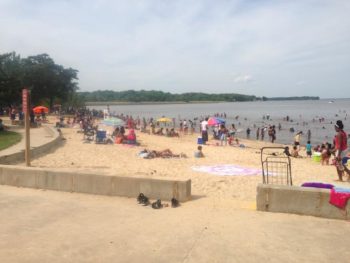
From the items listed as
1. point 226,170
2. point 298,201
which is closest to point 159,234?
point 298,201

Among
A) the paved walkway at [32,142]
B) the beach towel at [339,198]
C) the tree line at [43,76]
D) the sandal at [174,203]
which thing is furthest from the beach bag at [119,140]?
the tree line at [43,76]

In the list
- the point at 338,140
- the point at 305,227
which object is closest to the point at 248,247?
the point at 305,227

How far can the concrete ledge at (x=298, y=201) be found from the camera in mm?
5660

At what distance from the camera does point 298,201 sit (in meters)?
5.82

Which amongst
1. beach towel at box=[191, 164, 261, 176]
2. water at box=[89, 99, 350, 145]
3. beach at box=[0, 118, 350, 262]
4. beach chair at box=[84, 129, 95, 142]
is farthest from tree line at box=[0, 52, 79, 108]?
beach at box=[0, 118, 350, 262]

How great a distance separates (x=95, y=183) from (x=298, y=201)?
11.7ft

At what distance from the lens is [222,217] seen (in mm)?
5656

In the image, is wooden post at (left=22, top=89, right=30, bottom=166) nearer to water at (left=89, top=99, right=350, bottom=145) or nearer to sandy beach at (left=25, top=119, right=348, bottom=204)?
sandy beach at (left=25, top=119, right=348, bottom=204)

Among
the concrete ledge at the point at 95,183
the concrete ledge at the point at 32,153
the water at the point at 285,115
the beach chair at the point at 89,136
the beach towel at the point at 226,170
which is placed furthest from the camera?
the water at the point at 285,115

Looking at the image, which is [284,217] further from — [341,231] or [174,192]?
[174,192]

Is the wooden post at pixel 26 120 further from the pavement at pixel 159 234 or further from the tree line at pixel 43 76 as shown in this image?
the tree line at pixel 43 76

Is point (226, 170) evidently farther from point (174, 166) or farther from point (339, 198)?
point (339, 198)

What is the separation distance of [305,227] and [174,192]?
89.6 inches

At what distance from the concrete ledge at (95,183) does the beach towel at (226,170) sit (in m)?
5.32
